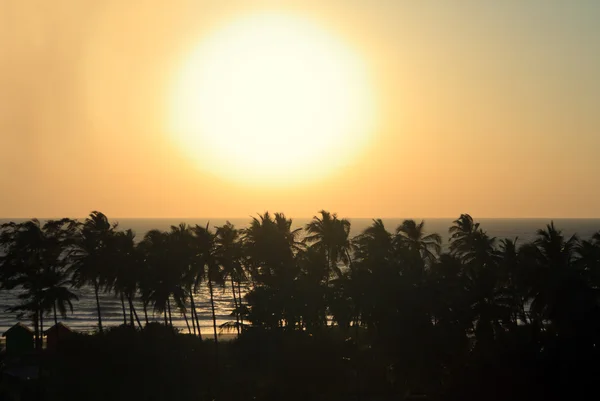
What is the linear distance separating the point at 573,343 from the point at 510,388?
5228mm

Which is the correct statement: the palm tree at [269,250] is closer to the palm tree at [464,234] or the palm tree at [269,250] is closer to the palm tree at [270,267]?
the palm tree at [270,267]

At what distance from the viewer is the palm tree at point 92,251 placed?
57.7 meters

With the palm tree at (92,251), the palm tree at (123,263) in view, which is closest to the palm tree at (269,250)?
the palm tree at (123,263)

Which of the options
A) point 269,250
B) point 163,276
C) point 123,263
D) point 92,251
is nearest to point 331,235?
point 269,250

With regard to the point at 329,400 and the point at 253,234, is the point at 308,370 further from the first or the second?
the point at 253,234

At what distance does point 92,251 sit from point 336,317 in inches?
927

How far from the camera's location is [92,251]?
191ft

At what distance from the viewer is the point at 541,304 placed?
45.8 metres

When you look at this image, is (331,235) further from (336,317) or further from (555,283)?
(555,283)

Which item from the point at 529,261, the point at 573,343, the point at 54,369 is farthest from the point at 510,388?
the point at 54,369

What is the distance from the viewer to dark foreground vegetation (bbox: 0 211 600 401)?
44.2 metres

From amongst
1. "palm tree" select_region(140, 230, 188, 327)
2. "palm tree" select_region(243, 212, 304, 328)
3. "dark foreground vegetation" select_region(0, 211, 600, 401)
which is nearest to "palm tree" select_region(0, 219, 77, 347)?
"dark foreground vegetation" select_region(0, 211, 600, 401)

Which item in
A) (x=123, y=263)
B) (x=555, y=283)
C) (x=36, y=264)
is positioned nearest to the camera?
(x=555, y=283)

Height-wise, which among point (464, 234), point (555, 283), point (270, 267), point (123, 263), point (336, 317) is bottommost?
point (336, 317)
